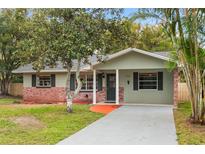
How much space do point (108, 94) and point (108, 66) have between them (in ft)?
8.62

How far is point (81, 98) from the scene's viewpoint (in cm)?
1956

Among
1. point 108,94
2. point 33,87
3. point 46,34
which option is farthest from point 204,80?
point 33,87

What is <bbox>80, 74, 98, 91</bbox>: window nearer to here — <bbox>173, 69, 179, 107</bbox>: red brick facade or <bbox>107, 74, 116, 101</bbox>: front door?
<bbox>107, 74, 116, 101</bbox>: front door

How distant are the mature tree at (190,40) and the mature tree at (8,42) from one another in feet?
46.1

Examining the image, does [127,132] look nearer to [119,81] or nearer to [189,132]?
[189,132]

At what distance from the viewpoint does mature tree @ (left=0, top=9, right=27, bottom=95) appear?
72.0 ft

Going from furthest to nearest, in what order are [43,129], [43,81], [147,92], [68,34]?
1. [43,81]
2. [147,92]
3. [68,34]
4. [43,129]

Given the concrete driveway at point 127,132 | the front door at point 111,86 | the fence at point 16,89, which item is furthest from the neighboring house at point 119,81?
the concrete driveway at point 127,132

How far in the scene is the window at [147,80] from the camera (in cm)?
1792

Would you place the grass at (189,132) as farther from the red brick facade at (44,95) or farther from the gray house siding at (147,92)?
the red brick facade at (44,95)

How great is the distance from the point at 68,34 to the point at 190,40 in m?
5.04

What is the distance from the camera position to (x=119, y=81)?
18.8 m

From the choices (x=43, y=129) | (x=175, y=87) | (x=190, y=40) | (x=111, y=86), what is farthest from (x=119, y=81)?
(x=43, y=129)
